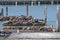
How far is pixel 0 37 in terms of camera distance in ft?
96.8

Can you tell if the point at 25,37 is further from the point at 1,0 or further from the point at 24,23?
the point at 1,0

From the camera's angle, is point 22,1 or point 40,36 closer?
point 40,36

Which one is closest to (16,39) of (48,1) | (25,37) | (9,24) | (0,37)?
(25,37)

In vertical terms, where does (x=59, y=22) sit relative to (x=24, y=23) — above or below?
above

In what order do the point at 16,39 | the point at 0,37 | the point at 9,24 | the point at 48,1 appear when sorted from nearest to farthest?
the point at 16,39, the point at 0,37, the point at 9,24, the point at 48,1

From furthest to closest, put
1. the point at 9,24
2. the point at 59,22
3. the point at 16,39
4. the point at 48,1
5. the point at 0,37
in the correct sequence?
1. the point at 48,1
2. the point at 9,24
3. the point at 0,37
4. the point at 59,22
5. the point at 16,39

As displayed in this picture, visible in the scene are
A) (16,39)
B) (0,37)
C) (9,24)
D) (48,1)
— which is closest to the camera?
(16,39)

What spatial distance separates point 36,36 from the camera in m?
7.05

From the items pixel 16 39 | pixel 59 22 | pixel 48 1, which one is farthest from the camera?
pixel 48 1

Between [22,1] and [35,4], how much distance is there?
5.51m

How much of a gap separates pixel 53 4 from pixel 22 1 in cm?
1278

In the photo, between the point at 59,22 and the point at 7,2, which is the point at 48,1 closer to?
the point at 7,2

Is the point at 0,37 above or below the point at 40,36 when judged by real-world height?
below

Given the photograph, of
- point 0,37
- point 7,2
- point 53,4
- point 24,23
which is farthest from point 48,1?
point 0,37
